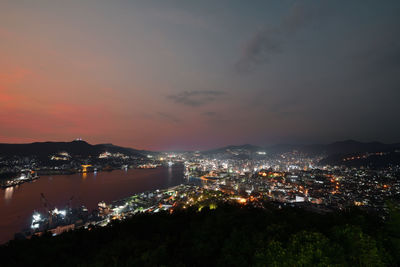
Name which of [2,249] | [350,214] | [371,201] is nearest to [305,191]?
[371,201]

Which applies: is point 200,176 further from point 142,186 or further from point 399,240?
point 399,240

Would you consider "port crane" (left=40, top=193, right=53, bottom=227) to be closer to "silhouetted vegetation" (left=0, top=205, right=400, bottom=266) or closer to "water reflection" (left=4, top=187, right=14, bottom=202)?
"water reflection" (left=4, top=187, right=14, bottom=202)

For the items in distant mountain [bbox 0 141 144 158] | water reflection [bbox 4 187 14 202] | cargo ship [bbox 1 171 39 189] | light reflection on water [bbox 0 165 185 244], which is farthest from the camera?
distant mountain [bbox 0 141 144 158]

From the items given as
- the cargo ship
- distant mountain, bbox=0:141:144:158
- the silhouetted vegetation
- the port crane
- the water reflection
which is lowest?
the port crane

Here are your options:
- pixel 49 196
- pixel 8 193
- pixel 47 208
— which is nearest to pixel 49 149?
pixel 8 193

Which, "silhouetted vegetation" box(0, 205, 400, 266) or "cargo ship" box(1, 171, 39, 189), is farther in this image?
"cargo ship" box(1, 171, 39, 189)

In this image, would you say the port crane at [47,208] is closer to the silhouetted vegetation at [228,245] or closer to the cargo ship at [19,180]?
the cargo ship at [19,180]

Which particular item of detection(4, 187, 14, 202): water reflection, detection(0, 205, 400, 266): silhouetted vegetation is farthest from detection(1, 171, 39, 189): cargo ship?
detection(0, 205, 400, 266): silhouetted vegetation

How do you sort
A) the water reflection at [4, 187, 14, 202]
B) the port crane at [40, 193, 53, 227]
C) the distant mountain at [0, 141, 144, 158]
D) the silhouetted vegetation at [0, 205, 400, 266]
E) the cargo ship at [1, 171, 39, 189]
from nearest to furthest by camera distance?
the silhouetted vegetation at [0, 205, 400, 266]
the port crane at [40, 193, 53, 227]
the water reflection at [4, 187, 14, 202]
the cargo ship at [1, 171, 39, 189]
the distant mountain at [0, 141, 144, 158]

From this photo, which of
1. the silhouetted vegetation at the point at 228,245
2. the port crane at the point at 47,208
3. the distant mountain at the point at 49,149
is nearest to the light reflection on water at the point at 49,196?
the port crane at the point at 47,208
